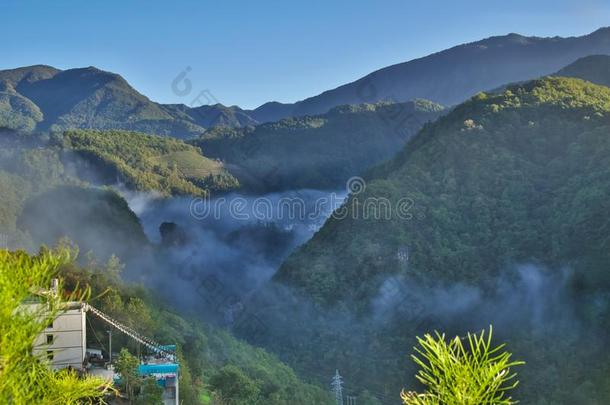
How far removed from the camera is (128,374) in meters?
17.0

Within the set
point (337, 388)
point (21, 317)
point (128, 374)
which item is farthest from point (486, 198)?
point (21, 317)

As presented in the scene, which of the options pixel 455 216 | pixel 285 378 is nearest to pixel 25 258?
pixel 285 378

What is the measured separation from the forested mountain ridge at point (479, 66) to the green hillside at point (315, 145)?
38.1m

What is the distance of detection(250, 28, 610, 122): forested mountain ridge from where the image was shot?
15175 centimetres

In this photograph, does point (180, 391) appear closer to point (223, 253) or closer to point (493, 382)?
point (493, 382)

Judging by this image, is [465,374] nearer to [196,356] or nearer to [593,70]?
[196,356]

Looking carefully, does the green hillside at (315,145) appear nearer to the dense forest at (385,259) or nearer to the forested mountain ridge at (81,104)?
the dense forest at (385,259)

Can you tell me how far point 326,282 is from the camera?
5559 centimetres

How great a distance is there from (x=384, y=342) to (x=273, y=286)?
14807 mm

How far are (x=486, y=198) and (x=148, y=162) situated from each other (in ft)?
193

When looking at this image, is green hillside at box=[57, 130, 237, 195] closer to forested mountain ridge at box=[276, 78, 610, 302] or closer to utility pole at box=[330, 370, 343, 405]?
forested mountain ridge at box=[276, 78, 610, 302]

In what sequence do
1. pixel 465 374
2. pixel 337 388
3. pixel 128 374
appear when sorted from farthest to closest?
pixel 337 388, pixel 128 374, pixel 465 374

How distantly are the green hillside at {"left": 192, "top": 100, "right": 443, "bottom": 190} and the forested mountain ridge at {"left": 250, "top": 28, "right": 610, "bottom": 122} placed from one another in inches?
1499

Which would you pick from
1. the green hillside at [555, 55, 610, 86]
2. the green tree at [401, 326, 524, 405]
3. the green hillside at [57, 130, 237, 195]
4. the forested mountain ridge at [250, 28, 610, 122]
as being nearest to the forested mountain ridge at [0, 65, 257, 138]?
the green hillside at [57, 130, 237, 195]
